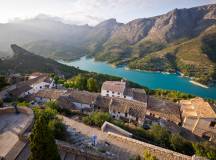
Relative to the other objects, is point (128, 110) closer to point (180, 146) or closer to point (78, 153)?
point (180, 146)

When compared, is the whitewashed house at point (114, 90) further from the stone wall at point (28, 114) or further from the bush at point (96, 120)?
→ the stone wall at point (28, 114)

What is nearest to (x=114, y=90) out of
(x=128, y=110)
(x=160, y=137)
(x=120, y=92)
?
(x=120, y=92)

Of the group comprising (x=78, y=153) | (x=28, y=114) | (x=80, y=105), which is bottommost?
(x=80, y=105)

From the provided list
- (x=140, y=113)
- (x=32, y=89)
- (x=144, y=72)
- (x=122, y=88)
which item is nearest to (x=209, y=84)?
(x=144, y=72)

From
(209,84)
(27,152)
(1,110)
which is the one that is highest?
(1,110)

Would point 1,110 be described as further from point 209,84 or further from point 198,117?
point 209,84

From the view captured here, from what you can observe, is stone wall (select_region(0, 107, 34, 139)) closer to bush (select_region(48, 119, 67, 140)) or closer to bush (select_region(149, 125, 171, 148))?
bush (select_region(48, 119, 67, 140))
